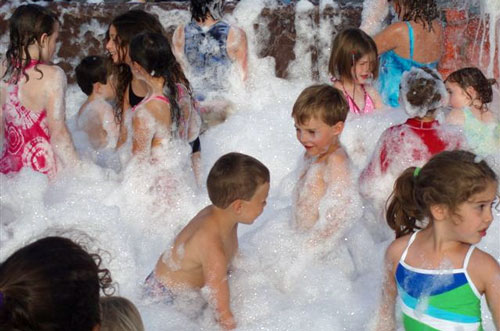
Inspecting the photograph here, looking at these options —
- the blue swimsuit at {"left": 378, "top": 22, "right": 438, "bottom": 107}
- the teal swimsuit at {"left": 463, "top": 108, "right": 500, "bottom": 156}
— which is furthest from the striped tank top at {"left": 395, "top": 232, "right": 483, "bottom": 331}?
the blue swimsuit at {"left": 378, "top": 22, "right": 438, "bottom": 107}

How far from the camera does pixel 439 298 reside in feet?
10.5

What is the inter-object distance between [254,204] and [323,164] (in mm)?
658

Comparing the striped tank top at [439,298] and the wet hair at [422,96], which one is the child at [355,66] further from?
the striped tank top at [439,298]

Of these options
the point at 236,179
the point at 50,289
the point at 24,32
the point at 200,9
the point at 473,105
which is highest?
the point at 24,32

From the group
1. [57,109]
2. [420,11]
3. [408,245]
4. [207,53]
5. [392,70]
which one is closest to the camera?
[408,245]

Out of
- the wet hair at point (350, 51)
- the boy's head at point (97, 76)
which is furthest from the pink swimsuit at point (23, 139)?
the wet hair at point (350, 51)

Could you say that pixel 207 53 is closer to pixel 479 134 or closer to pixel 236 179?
pixel 479 134

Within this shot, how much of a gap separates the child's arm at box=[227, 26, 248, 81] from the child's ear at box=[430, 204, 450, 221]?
132 inches

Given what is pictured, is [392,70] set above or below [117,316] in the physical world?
below

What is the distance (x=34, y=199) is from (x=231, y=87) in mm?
1970

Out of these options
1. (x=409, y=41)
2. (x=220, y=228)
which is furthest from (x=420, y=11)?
(x=220, y=228)

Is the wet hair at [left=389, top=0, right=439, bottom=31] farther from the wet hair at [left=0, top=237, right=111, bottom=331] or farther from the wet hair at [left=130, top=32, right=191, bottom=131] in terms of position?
the wet hair at [left=0, top=237, right=111, bottom=331]

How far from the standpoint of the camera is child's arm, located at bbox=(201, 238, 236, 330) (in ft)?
12.3

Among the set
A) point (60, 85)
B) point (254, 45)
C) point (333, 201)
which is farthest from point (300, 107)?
point (254, 45)
